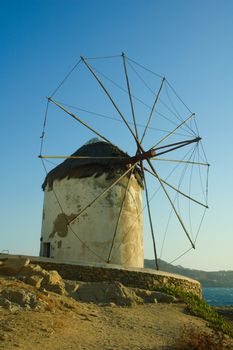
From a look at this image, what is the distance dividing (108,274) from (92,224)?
12.0 feet

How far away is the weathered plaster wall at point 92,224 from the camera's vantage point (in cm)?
1706

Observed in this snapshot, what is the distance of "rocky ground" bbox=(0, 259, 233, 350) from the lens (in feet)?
22.6

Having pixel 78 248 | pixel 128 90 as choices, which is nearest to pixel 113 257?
pixel 78 248

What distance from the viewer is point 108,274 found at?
13922mm

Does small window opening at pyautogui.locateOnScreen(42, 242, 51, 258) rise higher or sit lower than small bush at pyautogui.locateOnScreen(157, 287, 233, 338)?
higher

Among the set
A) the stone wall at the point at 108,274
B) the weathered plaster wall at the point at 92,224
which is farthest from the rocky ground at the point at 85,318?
the weathered plaster wall at the point at 92,224

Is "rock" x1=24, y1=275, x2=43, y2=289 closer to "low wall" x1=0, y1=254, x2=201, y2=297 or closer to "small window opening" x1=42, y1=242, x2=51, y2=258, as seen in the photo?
"low wall" x1=0, y1=254, x2=201, y2=297

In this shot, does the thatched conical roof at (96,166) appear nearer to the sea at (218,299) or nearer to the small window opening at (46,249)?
the small window opening at (46,249)

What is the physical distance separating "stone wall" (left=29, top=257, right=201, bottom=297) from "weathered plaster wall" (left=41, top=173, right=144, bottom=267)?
2725 millimetres

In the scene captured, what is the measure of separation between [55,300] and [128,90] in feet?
39.0

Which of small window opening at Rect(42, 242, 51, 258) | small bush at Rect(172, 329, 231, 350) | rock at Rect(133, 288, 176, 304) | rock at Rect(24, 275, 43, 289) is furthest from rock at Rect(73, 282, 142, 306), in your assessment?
small window opening at Rect(42, 242, 51, 258)

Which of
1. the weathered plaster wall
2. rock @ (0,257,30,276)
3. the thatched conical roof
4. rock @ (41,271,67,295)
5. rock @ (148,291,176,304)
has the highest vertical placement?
the thatched conical roof

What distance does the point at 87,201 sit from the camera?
17.5 m

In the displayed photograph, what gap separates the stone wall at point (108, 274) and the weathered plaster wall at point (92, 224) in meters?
2.73
